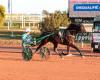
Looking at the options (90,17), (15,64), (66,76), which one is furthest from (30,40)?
(90,17)

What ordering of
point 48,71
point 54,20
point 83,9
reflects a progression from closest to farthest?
point 48,71
point 83,9
point 54,20

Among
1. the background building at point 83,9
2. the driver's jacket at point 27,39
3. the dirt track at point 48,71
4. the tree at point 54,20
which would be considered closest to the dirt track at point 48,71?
the dirt track at point 48,71

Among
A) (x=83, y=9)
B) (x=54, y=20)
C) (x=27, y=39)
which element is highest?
(x=83, y=9)

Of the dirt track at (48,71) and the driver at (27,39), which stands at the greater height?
the driver at (27,39)

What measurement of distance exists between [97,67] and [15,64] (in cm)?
333

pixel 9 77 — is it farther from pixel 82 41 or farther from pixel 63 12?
pixel 63 12

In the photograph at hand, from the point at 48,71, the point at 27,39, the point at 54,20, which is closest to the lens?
the point at 48,71

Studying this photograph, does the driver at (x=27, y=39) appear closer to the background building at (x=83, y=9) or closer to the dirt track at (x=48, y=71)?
the dirt track at (x=48, y=71)

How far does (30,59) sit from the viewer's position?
830 inches

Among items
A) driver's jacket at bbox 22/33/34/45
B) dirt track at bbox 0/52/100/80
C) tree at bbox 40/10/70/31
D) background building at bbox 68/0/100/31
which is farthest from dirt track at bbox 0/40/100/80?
tree at bbox 40/10/70/31

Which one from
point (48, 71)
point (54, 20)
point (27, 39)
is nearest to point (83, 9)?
point (54, 20)

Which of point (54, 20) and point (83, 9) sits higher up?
point (83, 9)

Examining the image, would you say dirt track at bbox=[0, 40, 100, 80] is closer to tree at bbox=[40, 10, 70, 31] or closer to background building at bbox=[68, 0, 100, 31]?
background building at bbox=[68, 0, 100, 31]

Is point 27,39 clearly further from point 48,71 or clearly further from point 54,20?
point 54,20
